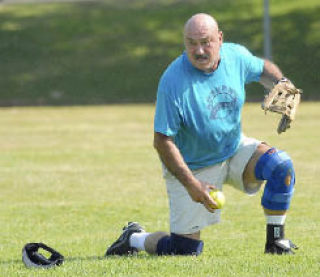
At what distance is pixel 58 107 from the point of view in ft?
90.5

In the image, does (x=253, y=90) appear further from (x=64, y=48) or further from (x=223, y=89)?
(x=223, y=89)

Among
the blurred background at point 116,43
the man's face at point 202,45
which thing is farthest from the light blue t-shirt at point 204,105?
the blurred background at point 116,43

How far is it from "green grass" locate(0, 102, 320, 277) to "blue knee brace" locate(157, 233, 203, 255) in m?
0.14

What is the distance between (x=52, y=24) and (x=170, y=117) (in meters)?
30.2

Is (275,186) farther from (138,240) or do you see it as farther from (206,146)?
(138,240)

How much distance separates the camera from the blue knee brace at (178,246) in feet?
26.4

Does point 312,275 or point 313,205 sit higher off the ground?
point 312,275

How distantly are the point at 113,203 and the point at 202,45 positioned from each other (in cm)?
476

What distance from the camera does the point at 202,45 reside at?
752cm

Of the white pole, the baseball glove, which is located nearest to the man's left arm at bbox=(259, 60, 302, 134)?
the baseball glove

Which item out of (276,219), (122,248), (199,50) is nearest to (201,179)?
(276,219)

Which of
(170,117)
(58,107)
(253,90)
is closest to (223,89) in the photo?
(170,117)

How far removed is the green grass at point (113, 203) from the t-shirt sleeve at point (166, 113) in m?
0.99

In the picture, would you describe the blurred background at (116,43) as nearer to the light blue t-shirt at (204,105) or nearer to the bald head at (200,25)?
the light blue t-shirt at (204,105)
